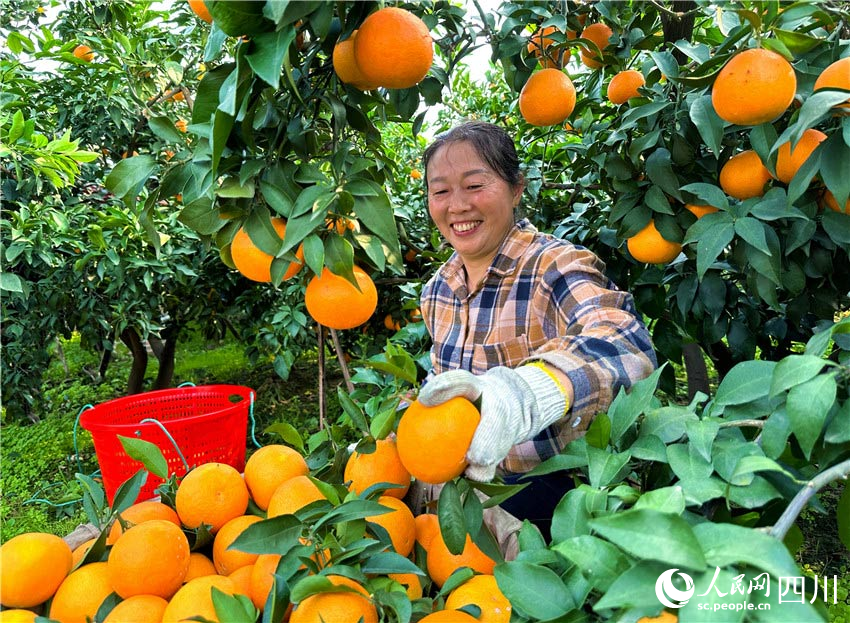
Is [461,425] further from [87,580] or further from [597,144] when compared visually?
[597,144]

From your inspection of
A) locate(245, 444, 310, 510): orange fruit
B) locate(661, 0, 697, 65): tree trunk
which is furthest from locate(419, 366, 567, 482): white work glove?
locate(661, 0, 697, 65): tree trunk

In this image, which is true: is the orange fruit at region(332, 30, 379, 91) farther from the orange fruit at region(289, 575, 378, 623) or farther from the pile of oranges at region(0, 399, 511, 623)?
the orange fruit at region(289, 575, 378, 623)

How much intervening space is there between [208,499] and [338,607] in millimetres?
399

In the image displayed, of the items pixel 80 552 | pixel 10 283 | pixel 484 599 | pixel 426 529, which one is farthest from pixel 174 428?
pixel 484 599

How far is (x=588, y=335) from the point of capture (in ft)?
3.74

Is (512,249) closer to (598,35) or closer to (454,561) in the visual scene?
(598,35)

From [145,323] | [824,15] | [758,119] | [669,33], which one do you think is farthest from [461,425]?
[145,323]

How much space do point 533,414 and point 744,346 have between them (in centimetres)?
98

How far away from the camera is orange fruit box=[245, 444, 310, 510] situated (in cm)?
105

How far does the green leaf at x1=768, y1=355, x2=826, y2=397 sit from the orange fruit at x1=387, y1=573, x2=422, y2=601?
1.74 feet

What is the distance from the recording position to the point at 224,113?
67cm

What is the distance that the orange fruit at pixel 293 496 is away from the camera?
915mm

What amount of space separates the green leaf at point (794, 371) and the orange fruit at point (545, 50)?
994 mm

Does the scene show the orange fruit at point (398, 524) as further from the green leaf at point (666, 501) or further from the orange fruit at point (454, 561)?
the green leaf at point (666, 501)
